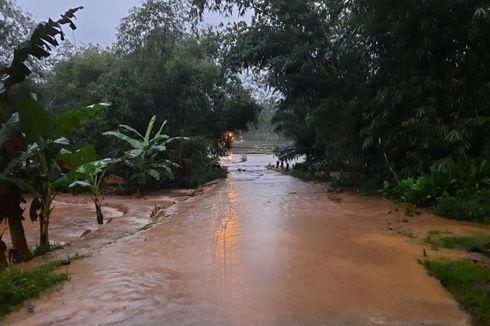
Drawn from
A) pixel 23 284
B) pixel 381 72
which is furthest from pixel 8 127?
pixel 381 72

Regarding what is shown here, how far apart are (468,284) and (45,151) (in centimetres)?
500

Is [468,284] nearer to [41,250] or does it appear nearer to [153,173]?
[41,250]

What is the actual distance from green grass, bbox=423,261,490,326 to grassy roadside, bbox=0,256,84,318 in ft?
11.4

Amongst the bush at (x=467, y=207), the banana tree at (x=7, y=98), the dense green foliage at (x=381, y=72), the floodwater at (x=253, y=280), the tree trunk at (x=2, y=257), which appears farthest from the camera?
the dense green foliage at (x=381, y=72)

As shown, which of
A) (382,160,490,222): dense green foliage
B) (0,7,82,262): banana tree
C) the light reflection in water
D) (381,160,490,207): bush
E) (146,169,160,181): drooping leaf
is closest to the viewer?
the light reflection in water

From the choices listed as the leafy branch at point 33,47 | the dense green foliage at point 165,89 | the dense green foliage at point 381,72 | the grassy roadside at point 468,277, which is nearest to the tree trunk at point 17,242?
the leafy branch at point 33,47

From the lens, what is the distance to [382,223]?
23.4ft

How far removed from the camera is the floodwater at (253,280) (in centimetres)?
328

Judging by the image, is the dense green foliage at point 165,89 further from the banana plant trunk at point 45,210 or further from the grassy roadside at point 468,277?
the grassy roadside at point 468,277

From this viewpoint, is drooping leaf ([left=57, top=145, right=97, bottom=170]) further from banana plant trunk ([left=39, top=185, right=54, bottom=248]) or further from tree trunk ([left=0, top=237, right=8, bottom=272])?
tree trunk ([left=0, top=237, right=8, bottom=272])

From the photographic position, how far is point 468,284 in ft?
12.8

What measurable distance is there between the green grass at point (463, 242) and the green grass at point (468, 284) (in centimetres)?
72

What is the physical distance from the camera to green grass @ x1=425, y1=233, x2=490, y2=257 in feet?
17.0

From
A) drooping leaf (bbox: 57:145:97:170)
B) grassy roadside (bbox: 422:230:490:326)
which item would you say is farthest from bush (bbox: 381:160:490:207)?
drooping leaf (bbox: 57:145:97:170)
